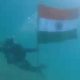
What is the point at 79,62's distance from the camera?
7.95 feet

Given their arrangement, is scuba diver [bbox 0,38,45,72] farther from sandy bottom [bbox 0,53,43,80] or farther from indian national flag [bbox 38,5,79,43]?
indian national flag [bbox 38,5,79,43]

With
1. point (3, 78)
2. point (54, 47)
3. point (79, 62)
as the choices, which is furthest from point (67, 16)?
point (3, 78)

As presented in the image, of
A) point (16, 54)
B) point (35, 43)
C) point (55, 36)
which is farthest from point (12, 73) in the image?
point (55, 36)

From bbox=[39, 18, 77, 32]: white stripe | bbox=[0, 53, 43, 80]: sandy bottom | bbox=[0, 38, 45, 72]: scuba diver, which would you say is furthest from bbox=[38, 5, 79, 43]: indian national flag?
bbox=[0, 53, 43, 80]: sandy bottom

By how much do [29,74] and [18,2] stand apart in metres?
0.77

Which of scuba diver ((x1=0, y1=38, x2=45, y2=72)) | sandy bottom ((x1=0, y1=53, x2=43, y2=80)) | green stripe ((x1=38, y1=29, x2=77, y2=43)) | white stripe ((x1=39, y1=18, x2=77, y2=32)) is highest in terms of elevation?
white stripe ((x1=39, y1=18, x2=77, y2=32))

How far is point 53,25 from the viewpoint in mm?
2352

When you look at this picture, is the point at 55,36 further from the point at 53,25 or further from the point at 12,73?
the point at 12,73

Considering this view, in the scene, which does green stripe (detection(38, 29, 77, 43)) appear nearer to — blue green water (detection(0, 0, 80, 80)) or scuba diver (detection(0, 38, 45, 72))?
blue green water (detection(0, 0, 80, 80))

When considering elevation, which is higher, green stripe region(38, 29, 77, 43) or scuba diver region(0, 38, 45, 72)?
green stripe region(38, 29, 77, 43)

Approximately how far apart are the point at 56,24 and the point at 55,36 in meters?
0.13

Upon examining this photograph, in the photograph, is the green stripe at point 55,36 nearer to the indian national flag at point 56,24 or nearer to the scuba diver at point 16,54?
the indian national flag at point 56,24

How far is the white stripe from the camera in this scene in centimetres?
235

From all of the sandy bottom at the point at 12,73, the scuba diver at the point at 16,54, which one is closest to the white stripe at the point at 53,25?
the scuba diver at the point at 16,54
